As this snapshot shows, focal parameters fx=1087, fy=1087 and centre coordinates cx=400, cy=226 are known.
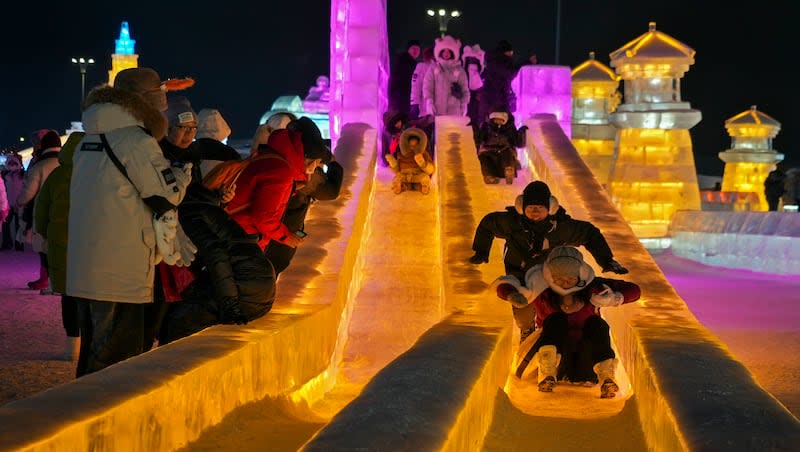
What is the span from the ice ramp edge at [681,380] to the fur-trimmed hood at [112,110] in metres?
2.77

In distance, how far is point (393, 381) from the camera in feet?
14.7

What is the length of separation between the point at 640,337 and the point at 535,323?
1.82m

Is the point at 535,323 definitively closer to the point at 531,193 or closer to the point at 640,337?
the point at 531,193

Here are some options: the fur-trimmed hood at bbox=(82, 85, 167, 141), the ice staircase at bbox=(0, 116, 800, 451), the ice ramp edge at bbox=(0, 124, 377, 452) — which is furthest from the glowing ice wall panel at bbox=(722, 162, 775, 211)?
the fur-trimmed hood at bbox=(82, 85, 167, 141)

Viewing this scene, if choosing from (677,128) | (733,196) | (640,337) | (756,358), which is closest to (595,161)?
(733,196)

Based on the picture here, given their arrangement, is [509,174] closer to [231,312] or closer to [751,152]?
[231,312]

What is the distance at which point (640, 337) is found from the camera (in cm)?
609

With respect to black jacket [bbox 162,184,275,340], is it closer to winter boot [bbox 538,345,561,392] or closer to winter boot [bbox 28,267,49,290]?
winter boot [bbox 538,345,561,392]

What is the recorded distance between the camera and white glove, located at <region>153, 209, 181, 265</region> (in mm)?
5316

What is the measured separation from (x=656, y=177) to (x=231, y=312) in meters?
17.5

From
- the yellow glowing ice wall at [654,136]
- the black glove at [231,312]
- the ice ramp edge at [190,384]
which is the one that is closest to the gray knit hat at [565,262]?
the ice ramp edge at [190,384]

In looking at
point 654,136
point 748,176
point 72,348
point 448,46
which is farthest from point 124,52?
point 72,348

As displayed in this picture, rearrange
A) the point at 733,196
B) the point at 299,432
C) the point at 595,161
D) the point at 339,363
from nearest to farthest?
the point at 299,432 → the point at 339,363 → the point at 595,161 → the point at 733,196

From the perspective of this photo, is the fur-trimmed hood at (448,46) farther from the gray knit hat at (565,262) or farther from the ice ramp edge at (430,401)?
the ice ramp edge at (430,401)
